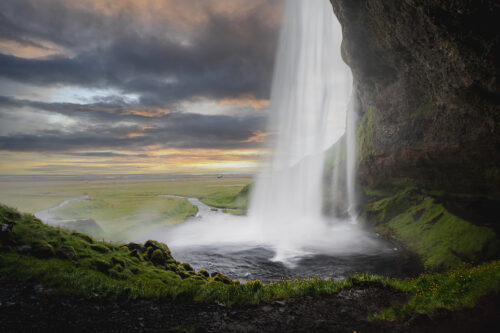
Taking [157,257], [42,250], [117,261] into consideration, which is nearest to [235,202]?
[157,257]

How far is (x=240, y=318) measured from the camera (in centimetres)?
894

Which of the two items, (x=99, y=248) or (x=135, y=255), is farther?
(x=135, y=255)

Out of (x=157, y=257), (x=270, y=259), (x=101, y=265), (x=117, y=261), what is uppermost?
(x=101, y=265)

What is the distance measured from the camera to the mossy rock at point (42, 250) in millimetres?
12016

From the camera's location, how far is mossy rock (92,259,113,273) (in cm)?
1234

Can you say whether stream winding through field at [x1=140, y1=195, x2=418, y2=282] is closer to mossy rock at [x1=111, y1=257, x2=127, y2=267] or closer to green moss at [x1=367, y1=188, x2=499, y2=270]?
green moss at [x1=367, y1=188, x2=499, y2=270]

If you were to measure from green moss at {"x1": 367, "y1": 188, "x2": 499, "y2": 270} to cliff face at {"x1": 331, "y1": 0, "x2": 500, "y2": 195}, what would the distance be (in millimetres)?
3033

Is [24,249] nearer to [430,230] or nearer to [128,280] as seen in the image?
[128,280]

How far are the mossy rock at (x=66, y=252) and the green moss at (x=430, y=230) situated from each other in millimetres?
28577

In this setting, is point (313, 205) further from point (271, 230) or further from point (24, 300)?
point (24, 300)

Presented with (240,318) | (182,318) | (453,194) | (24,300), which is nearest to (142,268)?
(24,300)

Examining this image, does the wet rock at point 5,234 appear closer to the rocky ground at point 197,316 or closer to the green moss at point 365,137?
the rocky ground at point 197,316

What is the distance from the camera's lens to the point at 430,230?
94.7 ft

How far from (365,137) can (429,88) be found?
17903mm
